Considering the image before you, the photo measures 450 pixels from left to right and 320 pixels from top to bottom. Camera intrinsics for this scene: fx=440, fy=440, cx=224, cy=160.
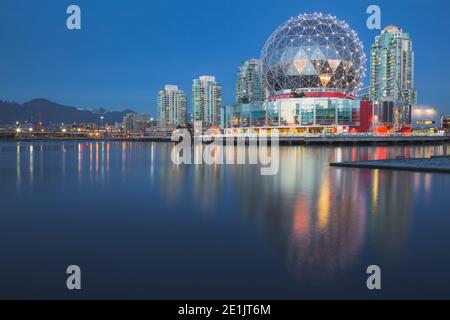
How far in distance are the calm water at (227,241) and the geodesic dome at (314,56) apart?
6399 cm

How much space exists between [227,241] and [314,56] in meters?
72.0

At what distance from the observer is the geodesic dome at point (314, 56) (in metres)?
76.5

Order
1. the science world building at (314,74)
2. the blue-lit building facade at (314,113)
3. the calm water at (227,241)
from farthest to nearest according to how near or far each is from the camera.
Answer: the blue-lit building facade at (314,113)
the science world building at (314,74)
the calm water at (227,241)

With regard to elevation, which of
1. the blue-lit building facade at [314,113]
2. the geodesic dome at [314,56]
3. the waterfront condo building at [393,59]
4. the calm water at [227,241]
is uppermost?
the waterfront condo building at [393,59]

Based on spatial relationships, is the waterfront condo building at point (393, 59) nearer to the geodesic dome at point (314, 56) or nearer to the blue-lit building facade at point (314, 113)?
the geodesic dome at point (314, 56)

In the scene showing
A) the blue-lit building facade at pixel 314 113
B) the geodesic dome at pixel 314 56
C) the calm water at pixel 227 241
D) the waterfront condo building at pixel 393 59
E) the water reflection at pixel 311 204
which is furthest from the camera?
the waterfront condo building at pixel 393 59

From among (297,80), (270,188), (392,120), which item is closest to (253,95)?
(392,120)

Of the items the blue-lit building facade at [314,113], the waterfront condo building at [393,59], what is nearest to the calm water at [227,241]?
the blue-lit building facade at [314,113]

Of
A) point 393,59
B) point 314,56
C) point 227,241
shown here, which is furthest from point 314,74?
point 393,59

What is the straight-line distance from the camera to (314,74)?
77.7 m

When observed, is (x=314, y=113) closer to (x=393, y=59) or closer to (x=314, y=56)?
(x=314, y=56)

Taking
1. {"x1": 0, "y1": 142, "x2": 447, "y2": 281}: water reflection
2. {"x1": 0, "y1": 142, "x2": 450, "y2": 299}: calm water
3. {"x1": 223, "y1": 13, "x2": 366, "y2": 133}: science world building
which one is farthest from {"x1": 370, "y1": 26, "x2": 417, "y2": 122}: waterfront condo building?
{"x1": 0, "y1": 142, "x2": 450, "y2": 299}: calm water
